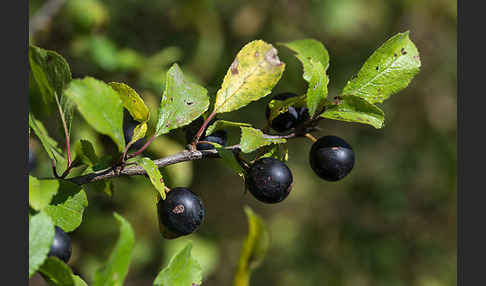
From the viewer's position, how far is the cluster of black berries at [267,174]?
95 cm

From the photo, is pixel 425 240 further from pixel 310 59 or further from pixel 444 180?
pixel 310 59

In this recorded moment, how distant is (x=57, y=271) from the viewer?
0.75 metres

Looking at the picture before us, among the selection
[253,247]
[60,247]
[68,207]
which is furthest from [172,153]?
[60,247]

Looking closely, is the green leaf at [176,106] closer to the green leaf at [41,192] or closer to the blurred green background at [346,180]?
the green leaf at [41,192]

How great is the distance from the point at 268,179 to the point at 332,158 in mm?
151

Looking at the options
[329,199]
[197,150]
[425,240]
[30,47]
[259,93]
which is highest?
[30,47]

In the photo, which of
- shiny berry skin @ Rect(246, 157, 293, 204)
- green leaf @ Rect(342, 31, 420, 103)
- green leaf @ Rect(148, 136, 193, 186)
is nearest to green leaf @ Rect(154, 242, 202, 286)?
Result: shiny berry skin @ Rect(246, 157, 293, 204)

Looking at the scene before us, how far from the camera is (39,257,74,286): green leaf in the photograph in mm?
734

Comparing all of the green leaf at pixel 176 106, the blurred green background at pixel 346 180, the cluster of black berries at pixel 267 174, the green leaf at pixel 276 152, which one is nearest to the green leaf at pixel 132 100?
the green leaf at pixel 176 106

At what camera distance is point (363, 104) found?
0.97 meters

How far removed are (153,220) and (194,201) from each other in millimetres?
1661

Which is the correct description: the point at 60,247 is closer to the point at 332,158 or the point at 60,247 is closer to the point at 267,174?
the point at 267,174

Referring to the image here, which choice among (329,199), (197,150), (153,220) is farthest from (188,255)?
(329,199)

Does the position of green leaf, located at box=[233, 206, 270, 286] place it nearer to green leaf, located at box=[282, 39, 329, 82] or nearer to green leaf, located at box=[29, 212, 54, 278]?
green leaf, located at box=[282, 39, 329, 82]
